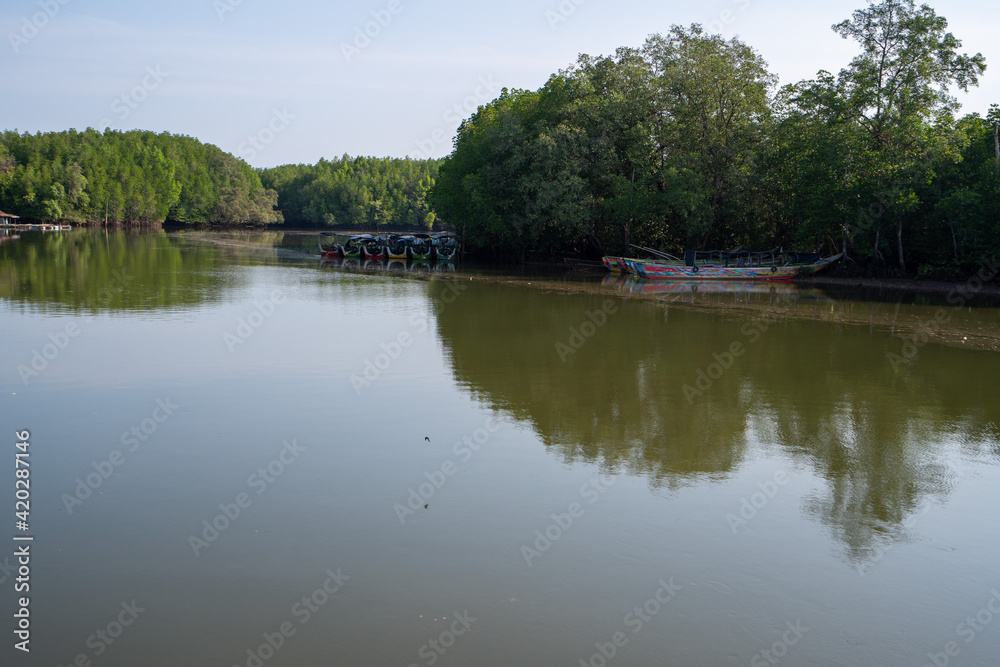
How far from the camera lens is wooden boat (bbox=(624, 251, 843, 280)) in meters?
31.7

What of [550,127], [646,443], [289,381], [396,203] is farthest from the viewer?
[396,203]

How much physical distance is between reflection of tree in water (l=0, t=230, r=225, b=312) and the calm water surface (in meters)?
5.13

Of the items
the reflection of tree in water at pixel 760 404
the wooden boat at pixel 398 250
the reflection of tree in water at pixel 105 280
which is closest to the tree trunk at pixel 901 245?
the reflection of tree in water at pixel 760 404

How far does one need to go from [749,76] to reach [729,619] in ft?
107

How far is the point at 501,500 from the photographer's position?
7059 millimetres

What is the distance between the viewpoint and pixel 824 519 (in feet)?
22.2

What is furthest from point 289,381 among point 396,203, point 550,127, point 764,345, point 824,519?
point 396,203

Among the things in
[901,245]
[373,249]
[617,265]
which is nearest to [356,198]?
[373,249]

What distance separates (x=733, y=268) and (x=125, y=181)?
293 feet

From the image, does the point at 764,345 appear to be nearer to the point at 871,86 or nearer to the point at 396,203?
the point at 871,86

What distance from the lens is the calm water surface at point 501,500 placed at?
4910 millimetres

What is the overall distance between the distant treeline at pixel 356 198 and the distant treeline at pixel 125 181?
7886mm

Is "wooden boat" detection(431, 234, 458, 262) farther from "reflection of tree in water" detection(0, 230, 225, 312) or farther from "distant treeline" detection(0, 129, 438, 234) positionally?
"distant treeline" detection(0, 129, 438, 234)

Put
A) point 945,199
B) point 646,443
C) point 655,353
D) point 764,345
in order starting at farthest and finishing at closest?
point 945,199 < point 764,345 < point 655,353 < point 646,443
